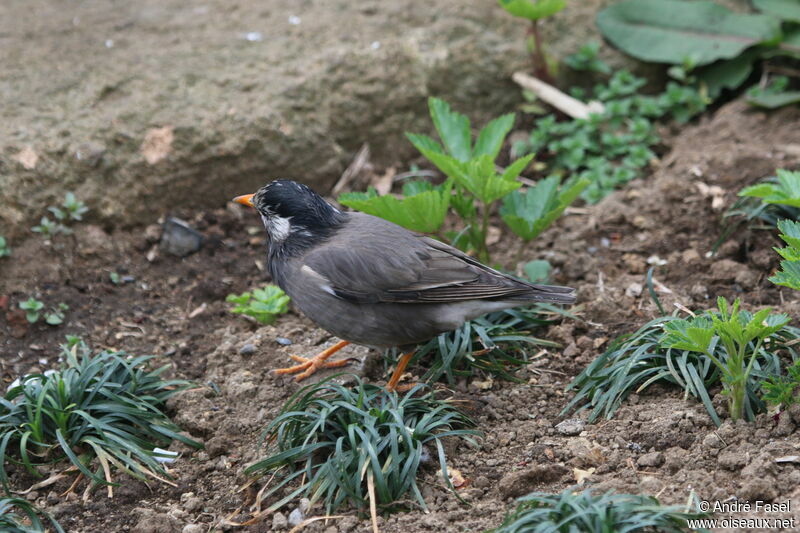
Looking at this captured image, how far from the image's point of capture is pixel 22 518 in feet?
12.3

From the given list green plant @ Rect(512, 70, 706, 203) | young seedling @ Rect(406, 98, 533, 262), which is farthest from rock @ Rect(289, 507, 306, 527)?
green plant @ Rect(512, 70, 706, 203)

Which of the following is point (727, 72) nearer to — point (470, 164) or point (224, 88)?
point (470, 164)

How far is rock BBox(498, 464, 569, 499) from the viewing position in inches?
144

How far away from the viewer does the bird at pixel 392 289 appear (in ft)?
14.4

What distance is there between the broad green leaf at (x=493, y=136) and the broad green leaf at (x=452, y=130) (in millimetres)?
73

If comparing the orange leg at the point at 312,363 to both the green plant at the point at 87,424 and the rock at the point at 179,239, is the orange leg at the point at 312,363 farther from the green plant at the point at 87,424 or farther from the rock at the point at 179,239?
the rock at the point at 179,239

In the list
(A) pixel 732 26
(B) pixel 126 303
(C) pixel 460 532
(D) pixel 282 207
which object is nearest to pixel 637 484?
(C) pixel 460 532

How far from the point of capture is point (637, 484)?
3.47 meters

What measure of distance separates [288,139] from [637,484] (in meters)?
3.80

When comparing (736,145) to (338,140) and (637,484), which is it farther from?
(637,484)

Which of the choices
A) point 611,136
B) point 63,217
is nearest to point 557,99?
point 611,136

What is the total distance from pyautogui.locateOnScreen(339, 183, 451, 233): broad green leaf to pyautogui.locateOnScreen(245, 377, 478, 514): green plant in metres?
1.08

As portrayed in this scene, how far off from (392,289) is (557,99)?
3.02m

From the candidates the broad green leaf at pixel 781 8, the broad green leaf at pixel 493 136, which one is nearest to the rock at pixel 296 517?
the broad green leaf at pixel 493 136
